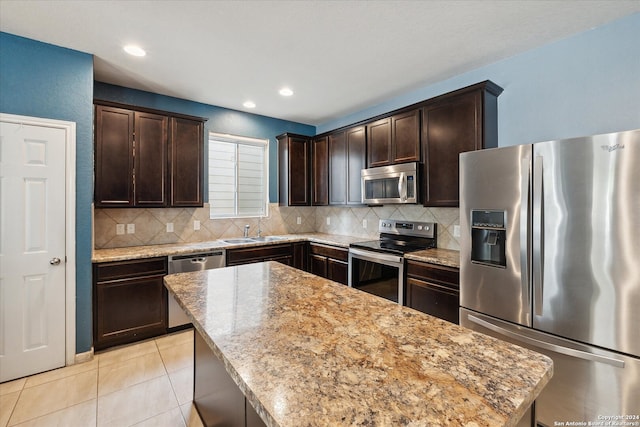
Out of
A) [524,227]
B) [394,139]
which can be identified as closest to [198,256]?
[394,139]

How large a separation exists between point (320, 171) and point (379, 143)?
3.83 ft

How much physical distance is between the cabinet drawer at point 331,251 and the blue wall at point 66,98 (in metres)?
2.47

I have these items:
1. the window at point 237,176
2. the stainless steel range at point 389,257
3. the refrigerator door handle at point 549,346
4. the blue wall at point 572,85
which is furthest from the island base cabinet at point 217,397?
the blue wall at point 572,85

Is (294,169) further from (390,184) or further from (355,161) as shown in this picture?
(390,184)

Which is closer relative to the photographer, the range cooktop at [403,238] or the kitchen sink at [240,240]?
the range cooktop at [403,238]

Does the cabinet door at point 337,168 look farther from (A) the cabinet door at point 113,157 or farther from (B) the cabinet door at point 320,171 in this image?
(A) the cabinet door at point 113,157

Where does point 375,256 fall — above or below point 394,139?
below

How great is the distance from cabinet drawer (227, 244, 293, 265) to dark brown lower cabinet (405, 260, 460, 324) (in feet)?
5.73

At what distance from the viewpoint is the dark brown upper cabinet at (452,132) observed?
258cm

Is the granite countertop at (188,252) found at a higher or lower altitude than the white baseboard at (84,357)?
higher

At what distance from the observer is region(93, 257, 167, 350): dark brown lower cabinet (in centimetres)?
274

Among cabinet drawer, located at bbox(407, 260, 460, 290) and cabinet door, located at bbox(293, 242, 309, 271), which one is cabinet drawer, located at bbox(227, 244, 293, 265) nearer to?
cabinet door, located at bbox(293, 242, 309, 271)

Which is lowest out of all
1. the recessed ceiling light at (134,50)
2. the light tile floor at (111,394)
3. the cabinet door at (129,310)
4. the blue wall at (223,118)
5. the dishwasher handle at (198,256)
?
the light tile floor at (111,394)

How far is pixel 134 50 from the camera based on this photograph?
252cm
